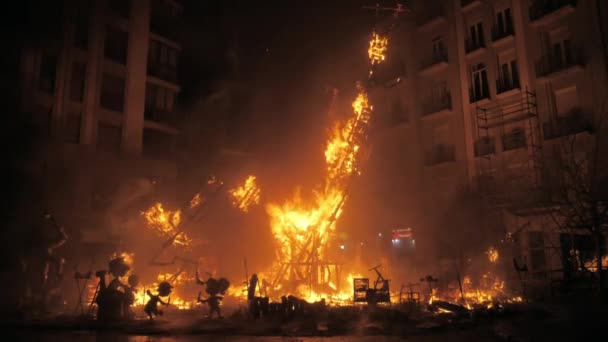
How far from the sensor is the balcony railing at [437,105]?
1176 inches

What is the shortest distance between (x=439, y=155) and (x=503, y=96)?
5.55m

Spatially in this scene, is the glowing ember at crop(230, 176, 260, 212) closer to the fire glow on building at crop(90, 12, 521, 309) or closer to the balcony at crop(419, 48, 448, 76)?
the fire glow on building at crop(90, 12, 521, 309)

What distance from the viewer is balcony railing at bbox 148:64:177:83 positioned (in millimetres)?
32594

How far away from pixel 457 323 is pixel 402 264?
777 inches

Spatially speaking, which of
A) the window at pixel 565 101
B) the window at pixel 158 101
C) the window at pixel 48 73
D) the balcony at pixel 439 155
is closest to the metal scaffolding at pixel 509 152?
the window at pixel 565 101

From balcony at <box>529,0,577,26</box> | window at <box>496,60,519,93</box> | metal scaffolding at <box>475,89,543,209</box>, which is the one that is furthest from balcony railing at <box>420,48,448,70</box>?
balcony at <box>529,0,577,26</box>

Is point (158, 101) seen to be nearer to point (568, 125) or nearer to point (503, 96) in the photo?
point (503, 96)

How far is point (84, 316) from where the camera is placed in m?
14.0

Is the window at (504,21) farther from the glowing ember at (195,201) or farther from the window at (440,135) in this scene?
the glowing ember at (195,201)

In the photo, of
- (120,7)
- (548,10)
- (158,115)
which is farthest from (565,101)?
(120,7)

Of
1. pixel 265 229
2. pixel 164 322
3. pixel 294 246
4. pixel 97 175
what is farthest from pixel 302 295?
pixel 97 175

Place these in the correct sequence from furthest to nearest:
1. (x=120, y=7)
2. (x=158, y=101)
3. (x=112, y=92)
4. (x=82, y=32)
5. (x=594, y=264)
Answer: (x=158, y=101)
(x=120, y=7)
(x=112, y=92)
(x=82, y=32)
(x=594, y=264)

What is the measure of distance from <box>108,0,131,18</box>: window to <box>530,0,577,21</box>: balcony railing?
994 inches

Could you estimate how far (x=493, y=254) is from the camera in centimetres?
2570
